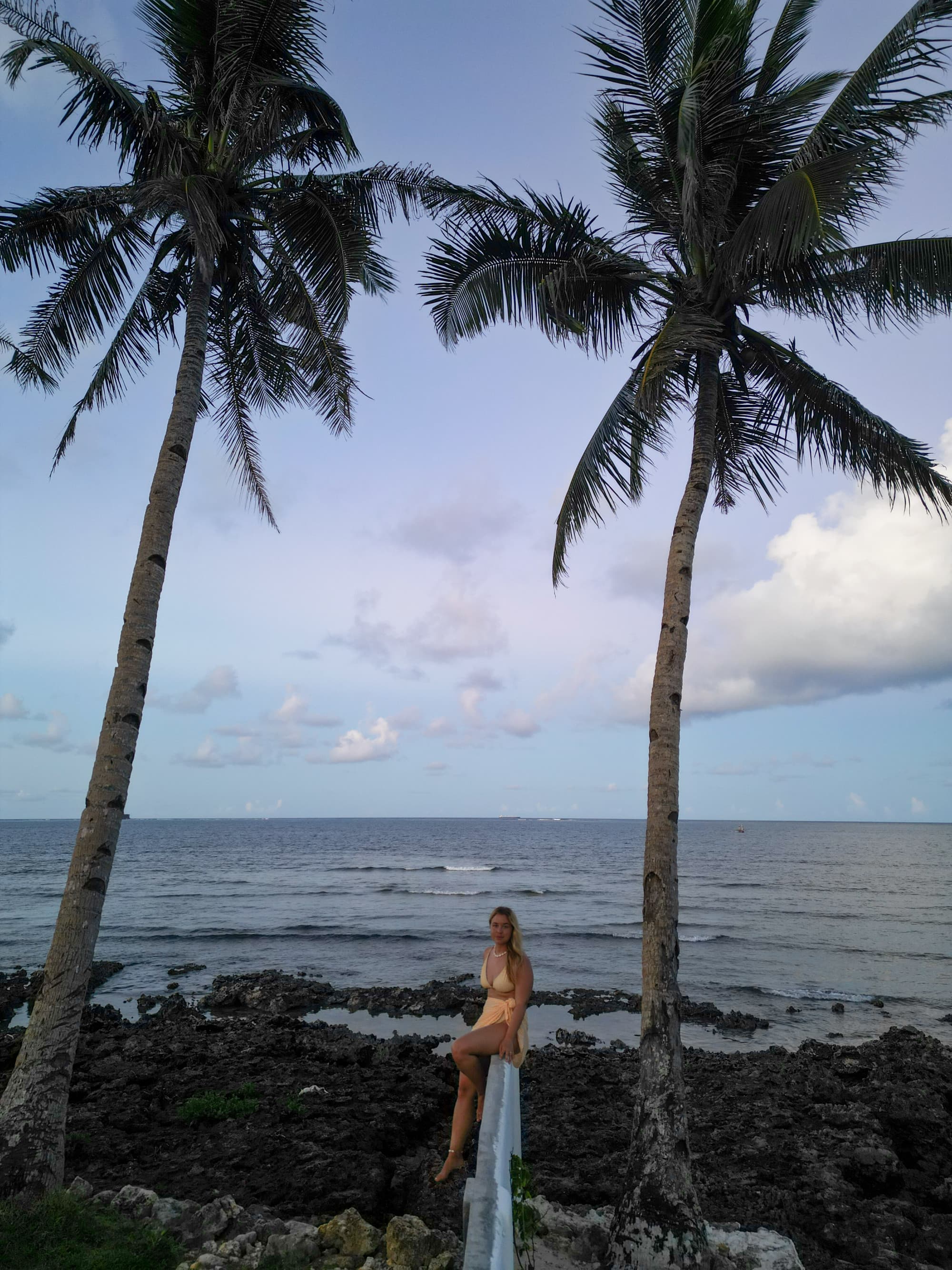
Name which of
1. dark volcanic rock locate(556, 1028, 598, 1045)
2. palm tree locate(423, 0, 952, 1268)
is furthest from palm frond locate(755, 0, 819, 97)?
dark volcanic rock locate(556, 1028, 598, 1045)

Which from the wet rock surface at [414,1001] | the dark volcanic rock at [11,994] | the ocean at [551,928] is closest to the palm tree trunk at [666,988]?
the ocean at [551,928]

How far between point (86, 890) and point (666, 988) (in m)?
4.18

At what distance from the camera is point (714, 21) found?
6.48 meters

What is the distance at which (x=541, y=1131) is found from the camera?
310 inches

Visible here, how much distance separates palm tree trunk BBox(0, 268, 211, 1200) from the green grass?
26cm

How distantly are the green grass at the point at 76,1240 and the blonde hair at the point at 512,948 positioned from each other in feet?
7.86

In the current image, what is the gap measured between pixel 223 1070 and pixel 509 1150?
655 centimetres

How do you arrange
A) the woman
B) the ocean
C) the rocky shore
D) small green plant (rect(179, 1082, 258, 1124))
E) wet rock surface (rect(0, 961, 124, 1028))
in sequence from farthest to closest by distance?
the ocean < wet rock surface (rect(0, 961, 124, 1028)) < small green plant (rect(179, 1082, 258, 1124)) < the rocky shore < the woman

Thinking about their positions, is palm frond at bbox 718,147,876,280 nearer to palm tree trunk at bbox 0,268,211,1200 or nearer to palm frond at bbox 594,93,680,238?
palm frond at bbox 594,93,680,238

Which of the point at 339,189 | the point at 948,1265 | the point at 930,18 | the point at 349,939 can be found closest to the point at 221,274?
the point at 339,189

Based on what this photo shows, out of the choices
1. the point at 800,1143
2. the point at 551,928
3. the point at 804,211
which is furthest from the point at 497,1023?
the point at 551,928

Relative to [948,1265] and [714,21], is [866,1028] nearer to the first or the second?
[948,1265]

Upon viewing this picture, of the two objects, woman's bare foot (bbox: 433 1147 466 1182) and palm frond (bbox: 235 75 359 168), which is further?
palm frond (bbox: 235 75 359 168)

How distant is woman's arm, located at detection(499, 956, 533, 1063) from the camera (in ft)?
15.2
